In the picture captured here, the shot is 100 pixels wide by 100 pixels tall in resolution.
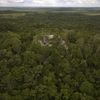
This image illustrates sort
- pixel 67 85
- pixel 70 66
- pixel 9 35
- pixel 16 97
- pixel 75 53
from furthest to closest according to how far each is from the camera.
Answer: pixel 9 35 → pixel 75 53 → pixel 70 66 → pixel 67 85 → pixel 16 97

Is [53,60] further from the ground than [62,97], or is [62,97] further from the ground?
[53,60]

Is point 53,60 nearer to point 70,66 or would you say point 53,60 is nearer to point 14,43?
point 70,66

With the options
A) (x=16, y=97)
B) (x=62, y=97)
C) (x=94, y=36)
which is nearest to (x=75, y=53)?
(x=94, y=36)

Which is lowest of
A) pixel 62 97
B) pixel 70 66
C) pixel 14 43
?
pixel 62 97

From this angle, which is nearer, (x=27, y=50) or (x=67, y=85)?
(x=67, y=85)

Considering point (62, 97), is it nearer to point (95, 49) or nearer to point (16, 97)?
point (16, 97)

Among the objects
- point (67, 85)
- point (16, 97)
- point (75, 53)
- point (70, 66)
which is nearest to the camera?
point (16, 97)

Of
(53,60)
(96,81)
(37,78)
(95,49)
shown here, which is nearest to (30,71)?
(37,78)
